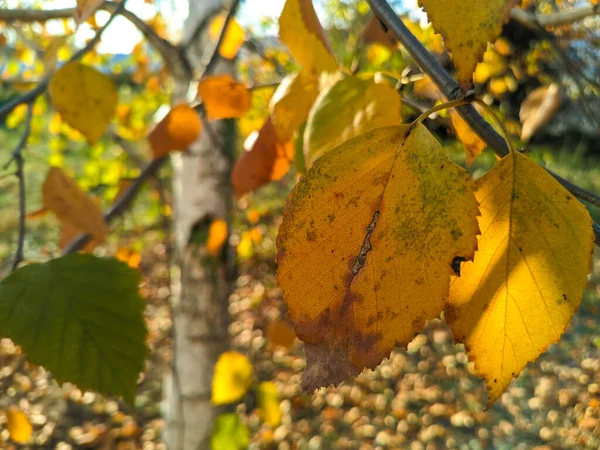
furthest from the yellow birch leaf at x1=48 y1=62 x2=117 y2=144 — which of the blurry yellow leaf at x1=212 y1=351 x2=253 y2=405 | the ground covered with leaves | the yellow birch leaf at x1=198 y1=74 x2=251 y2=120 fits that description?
the ground covered with leaves

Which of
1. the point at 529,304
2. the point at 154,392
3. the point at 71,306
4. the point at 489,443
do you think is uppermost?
the point at 71,306

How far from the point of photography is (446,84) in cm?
35

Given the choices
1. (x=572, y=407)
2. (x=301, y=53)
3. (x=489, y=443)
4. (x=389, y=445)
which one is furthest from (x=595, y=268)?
(x=301, y=53)

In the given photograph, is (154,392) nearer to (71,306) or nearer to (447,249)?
(71,306)

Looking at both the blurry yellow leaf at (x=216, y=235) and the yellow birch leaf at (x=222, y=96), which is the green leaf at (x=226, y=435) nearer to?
the blurry yellow leaf at (x=216, y=235)

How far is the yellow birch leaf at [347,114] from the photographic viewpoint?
0.49 meters

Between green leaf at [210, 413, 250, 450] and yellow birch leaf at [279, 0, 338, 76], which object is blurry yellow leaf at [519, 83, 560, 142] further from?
green leaf at [210, 413, 250, 450]

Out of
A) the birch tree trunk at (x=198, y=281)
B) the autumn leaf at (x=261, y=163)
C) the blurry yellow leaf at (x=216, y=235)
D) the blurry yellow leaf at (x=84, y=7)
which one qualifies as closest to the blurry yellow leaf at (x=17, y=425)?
the birch tree trunk at (x=198, y=281)

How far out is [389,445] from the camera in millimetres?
2480

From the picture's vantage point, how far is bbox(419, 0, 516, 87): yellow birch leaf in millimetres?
287

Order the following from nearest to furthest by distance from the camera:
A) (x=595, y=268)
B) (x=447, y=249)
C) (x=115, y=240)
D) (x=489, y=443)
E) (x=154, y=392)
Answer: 1. (x=447, y=249)
2. (x=489, y=443)
3. (x=154, y=392)
4. (x=595, y=268)
5. (x=115, y=240)

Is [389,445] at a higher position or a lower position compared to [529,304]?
lower

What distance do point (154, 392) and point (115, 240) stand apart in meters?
2.19

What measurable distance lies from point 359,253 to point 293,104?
38cm
